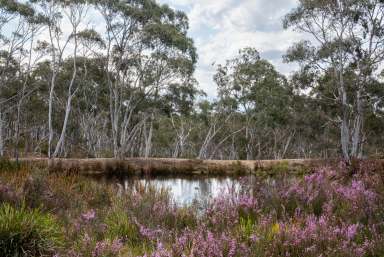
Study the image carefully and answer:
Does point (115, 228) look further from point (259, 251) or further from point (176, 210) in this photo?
point (259, 251)

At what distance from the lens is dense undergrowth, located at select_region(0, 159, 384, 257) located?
14.0 feet

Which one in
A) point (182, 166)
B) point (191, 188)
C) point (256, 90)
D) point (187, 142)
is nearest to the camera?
point (191, 188)

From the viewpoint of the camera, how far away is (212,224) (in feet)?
18.8

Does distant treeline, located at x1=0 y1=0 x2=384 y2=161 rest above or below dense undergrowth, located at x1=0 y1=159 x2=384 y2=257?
above

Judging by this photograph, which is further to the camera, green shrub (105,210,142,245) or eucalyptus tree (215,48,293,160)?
eucalyptus tree (215,48,293,160)

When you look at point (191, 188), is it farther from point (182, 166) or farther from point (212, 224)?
point (212, 224)

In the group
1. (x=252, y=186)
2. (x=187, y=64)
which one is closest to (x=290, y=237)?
(x=252, y=186)

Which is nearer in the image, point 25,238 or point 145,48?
point 25,238

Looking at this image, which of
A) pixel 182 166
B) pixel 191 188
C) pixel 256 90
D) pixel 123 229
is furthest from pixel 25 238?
pixel 256 90

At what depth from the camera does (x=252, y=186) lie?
7.20 meters

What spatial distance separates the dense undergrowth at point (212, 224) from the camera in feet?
14.0

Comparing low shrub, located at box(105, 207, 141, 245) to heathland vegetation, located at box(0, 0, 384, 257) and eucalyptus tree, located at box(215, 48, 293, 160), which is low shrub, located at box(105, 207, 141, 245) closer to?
heathland vegetation, located at box(0, 0, 384, 257)

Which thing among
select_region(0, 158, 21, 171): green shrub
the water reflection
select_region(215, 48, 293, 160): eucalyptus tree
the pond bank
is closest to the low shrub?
the water reflection

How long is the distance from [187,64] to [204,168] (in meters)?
10.2
